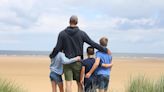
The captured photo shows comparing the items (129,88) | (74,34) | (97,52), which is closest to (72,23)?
(74,34)

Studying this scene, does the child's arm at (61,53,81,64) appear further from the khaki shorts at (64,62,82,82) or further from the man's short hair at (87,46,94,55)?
the man's short hair at (87,46,94,55)

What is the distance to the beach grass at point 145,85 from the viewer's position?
8617 mm

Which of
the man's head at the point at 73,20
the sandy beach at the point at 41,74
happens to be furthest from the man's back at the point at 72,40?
the sandy beach at the point at 41,74

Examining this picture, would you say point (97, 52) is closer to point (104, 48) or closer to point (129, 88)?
point (104, 48)

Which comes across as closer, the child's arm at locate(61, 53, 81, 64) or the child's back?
the child's arm at locate(61, 53, 81, 64)

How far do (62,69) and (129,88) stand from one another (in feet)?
4.61

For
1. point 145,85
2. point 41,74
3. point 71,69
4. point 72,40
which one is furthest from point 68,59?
point 41,74

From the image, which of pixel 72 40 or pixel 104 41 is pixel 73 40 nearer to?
pixel 72 40

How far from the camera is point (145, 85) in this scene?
889 cm

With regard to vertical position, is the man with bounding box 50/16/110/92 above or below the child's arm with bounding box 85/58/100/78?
above

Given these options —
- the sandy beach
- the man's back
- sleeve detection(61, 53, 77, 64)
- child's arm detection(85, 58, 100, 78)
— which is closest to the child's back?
child's arm detection(85, 58, 100, 78)

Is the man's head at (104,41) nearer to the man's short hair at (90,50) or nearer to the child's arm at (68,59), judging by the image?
the man's short hair at (90,50)

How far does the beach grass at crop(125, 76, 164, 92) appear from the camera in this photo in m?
8.62

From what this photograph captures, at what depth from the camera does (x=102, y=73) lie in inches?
358
